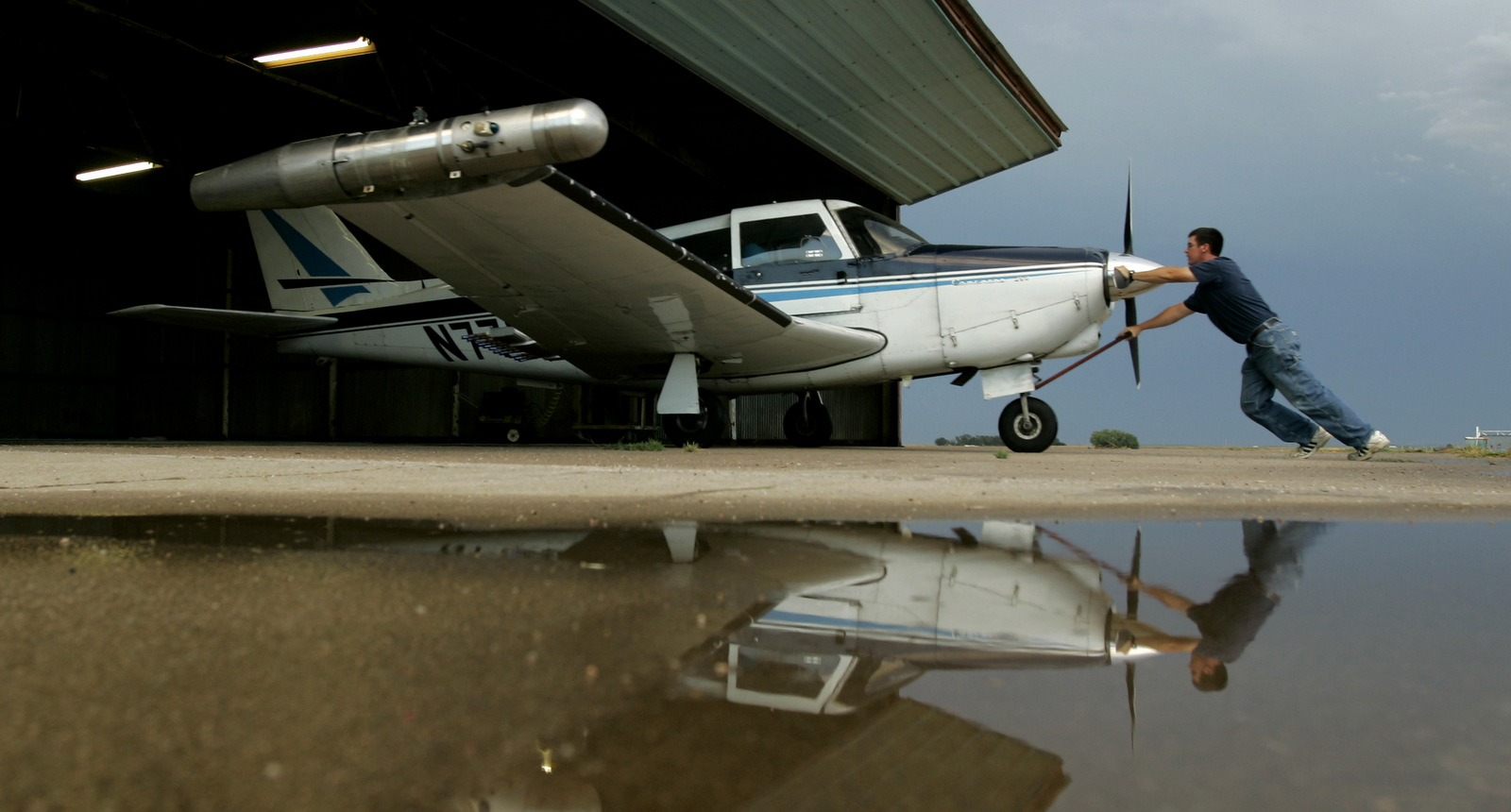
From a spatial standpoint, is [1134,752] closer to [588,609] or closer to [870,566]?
[588,609]

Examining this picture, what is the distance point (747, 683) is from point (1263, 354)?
19.6ft

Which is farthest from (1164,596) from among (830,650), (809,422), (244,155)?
(244,155)

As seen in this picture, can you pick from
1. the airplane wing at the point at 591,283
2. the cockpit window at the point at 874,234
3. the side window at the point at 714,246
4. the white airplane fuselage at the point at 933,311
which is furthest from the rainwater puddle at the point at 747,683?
the side window at the point at 714,246

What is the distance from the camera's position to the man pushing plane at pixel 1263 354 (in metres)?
5.31

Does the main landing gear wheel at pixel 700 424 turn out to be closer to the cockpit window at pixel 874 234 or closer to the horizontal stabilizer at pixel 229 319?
the cockpit window at pixel 874 234

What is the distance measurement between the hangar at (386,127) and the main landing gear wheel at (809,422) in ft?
12.8

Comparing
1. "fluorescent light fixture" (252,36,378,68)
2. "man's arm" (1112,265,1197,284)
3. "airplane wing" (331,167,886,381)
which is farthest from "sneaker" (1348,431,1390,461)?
"fluorescent light fixture" (252,36,378,68)

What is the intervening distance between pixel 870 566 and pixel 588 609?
1.69 feet

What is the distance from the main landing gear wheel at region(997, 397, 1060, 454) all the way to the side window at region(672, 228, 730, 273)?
9.68ft

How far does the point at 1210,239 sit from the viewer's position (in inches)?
225

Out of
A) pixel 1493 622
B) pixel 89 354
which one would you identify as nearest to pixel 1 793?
pixel 1493 622

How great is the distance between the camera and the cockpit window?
7055mm

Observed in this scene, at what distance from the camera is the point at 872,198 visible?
1477 cm

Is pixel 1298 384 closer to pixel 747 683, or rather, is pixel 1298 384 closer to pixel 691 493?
pixel 691 493
